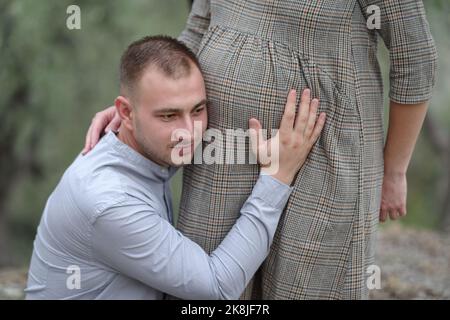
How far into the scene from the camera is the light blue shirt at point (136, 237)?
214cm

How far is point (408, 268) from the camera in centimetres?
418

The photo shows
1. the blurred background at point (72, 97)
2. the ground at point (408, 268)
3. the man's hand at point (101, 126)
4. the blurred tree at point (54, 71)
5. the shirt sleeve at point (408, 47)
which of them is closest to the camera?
the shirt sleeve at point (408, 47)

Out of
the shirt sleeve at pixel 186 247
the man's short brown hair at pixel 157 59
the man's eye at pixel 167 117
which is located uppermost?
the man's short brown hair at pixel 157 59

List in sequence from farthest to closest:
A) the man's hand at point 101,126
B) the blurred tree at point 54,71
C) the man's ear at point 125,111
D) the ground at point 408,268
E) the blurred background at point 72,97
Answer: the blurred tree at point 54,71
the blurred background at point 72,97
the ground at point 408,268
the man's hand at point 101,126
the man's ear at point 125,111

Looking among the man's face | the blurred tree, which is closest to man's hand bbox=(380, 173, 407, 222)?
the man's face

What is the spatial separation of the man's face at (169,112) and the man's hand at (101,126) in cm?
30

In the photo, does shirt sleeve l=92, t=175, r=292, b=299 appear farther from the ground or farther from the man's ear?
the ground

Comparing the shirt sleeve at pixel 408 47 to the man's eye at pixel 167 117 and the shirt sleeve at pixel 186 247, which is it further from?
the man's eye at pixel 167 117

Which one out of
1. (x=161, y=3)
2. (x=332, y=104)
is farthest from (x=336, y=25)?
(x=161, y=3)

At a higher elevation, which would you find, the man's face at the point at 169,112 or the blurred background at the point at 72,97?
the man's face at the point at 169,112

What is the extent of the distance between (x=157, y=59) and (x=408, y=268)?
2.59 metres

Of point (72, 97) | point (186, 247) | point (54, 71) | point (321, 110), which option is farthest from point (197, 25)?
point (72, 97)

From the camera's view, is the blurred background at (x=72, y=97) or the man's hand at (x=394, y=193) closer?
the man's hand at (x=394, y=193)

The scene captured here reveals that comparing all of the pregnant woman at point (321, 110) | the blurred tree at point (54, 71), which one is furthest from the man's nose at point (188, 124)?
the blurred tree at point (54, 71)
